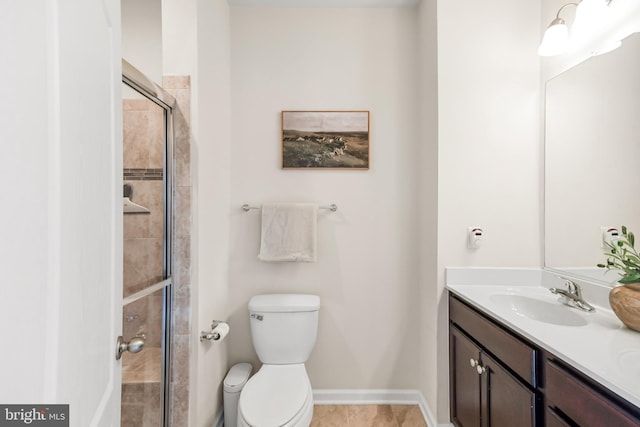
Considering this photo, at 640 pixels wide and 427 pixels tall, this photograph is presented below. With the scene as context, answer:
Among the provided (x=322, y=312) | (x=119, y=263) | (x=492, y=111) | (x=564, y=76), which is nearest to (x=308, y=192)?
(x=322, y=312)

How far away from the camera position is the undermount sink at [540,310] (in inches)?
50.1

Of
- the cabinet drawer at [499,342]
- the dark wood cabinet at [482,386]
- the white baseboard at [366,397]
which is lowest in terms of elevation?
the white baseboard at [366,397]

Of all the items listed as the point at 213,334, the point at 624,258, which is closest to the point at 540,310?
the point at 624,258

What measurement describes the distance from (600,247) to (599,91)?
71 cm

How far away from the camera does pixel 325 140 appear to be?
200 centimetres

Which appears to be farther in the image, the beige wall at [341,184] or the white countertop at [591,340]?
the beige wall at [341,184]

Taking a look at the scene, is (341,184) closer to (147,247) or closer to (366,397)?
(147,247)

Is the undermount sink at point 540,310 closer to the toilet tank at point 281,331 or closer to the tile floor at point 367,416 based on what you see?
the tile floor at point 367,416

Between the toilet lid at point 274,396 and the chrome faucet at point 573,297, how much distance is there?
130 cm

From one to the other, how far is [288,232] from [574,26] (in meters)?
1.83

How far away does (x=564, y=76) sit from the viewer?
1495 millimetres

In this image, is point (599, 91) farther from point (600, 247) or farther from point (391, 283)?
point (391, 283)

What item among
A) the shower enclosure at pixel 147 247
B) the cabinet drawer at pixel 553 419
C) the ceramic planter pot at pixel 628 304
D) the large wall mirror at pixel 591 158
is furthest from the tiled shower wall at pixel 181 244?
the large wall mirror at pixel 591 158

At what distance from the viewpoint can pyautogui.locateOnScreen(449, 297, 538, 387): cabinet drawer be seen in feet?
3.35
